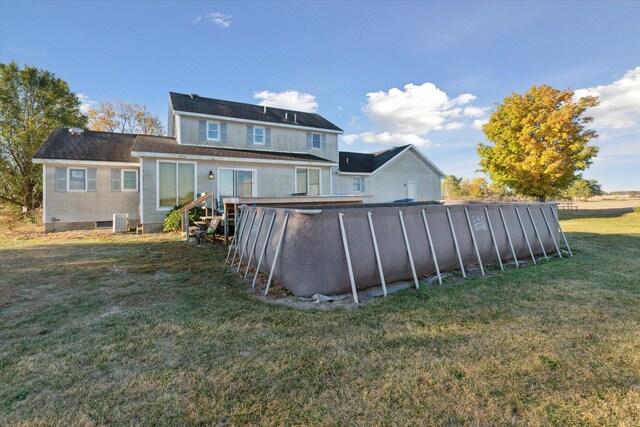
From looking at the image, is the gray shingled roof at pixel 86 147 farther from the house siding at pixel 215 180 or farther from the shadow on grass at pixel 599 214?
the shadow on grass at pixel 599 214

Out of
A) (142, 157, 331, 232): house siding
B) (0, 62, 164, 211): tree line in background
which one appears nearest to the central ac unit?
(142, 157, 331, 232): house siding

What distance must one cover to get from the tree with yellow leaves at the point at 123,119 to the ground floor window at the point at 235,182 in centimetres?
1998

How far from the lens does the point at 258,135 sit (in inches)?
650

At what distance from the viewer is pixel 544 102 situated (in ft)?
61.5

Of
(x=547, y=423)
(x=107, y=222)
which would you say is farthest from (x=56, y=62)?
(x=547, y=423)

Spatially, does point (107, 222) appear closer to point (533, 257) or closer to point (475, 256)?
point (475, 256)

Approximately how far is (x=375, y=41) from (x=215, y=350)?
15187 millimetres

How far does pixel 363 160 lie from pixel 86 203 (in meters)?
18.2

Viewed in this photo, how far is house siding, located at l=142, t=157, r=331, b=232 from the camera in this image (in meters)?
12.2

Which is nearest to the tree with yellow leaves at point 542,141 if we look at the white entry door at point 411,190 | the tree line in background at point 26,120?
the white entry door at point 411,190

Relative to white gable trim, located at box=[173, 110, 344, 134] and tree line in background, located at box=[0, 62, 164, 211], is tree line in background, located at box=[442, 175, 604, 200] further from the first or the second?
tree line in background, located at box=[0, 62, 164, 211]

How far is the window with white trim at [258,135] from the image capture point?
16.4m

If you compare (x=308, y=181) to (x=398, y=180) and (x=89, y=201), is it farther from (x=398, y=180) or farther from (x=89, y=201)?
(x=89, y=201)

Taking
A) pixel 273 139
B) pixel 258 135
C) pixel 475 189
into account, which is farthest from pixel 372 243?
pixel 475 189
